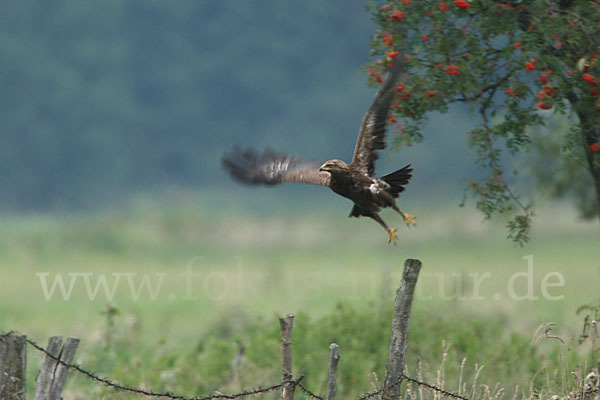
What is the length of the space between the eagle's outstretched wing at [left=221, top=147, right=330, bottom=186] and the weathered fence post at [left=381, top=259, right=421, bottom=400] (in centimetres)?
284

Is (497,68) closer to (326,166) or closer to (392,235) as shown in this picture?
(326,166)

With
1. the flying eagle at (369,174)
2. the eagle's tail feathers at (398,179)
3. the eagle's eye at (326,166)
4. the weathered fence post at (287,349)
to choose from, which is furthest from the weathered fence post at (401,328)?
the eagle's eye at (326,166)

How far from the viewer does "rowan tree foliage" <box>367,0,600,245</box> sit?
8.10 metres

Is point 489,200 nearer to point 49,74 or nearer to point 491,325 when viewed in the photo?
Answer: point 491,325

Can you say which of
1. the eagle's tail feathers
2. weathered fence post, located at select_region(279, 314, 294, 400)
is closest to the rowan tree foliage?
the eagle's tail feathers

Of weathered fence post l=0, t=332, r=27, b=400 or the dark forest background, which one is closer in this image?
weathered fence post l=0, t=332, r=27, b=400

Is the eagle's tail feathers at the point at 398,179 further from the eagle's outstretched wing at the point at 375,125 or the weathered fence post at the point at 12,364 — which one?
the weathered fence post at the point at 12,364

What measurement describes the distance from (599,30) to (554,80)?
0.86 m

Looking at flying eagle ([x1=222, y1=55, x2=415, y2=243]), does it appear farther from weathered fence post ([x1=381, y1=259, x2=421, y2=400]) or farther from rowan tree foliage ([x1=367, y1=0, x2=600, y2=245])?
weathered fence post ([x1=381, y1=259, x2=421, y2=400])

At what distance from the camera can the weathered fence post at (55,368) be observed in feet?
21.2

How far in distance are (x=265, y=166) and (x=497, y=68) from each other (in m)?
2.67

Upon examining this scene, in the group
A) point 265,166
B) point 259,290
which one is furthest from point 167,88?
point 265,166

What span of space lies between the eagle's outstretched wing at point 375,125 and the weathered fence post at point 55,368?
3314 millimetres

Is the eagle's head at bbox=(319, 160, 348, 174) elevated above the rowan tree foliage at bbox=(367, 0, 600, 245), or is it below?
below
